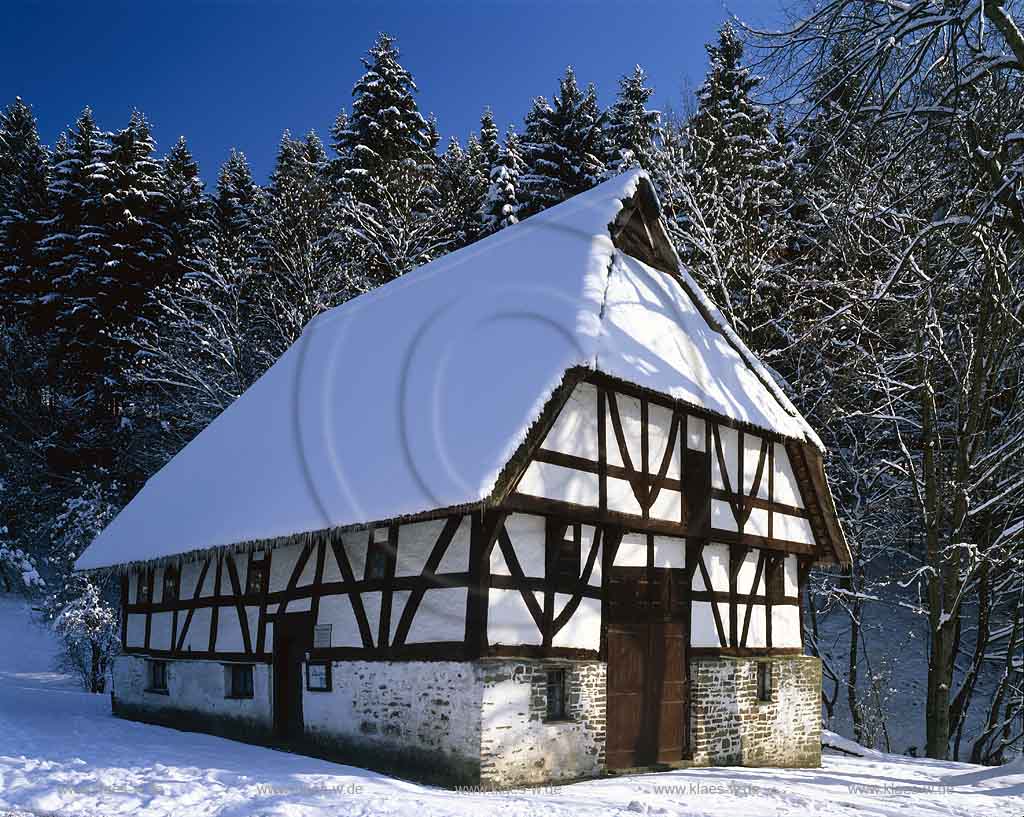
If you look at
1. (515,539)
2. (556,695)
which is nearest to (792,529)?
(556,695)

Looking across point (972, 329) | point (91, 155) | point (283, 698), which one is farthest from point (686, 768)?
point (91, 155)

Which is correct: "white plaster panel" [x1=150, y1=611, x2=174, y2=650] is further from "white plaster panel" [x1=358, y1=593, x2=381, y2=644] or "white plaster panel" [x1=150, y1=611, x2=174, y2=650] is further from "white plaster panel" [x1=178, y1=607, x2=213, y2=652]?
"white plaster panel" [x1=358, y1=593, x2=381, y2=644]

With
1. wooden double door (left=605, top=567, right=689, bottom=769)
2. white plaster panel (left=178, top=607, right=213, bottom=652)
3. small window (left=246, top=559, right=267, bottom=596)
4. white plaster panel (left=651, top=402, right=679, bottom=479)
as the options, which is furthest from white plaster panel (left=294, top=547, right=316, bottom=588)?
white plaster panel (left=651, top=402, right=679, bottom=479)

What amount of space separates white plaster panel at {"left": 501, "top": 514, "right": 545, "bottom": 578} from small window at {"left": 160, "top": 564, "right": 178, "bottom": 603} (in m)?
8.38

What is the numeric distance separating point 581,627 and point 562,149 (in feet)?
78.2

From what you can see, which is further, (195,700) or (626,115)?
(626,115)

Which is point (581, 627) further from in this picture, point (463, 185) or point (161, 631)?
point (463, 185)

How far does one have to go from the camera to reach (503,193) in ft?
99.2

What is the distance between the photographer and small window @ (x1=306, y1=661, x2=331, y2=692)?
11992 millimetres

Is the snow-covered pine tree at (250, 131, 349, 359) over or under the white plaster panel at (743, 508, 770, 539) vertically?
over

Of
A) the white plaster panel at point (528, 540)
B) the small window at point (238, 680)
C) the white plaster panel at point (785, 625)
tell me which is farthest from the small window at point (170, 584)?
the white plaster panel at point (785, 625)

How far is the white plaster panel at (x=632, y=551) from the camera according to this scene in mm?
12052

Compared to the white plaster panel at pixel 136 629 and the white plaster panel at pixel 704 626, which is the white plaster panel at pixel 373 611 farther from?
the white plaster panel at pixel 136 629

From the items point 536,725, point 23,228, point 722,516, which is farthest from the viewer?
point 23,228
